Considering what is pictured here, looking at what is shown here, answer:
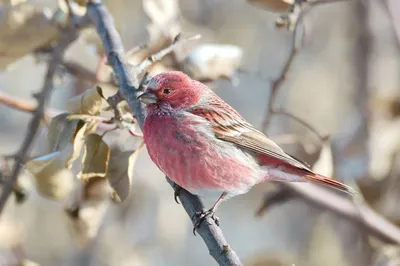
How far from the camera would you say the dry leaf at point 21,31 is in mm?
3885

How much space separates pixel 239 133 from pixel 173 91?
0.44 m

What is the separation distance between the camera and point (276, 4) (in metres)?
3.88

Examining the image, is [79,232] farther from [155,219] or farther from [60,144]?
[155,219]

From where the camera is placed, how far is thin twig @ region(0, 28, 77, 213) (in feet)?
12.2

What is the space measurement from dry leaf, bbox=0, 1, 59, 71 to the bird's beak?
0.73 metres

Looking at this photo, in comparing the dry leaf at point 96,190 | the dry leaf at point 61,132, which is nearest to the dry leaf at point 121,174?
the dry leaf at point 61,132

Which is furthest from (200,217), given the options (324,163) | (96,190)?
(324,163)

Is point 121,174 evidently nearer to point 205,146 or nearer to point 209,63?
point 205,146

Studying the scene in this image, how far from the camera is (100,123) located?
3.45m

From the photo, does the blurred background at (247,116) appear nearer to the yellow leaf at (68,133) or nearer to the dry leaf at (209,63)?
the dry leaf at (209,63)

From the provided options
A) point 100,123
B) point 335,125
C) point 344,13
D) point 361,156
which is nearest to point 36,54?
point 100,123

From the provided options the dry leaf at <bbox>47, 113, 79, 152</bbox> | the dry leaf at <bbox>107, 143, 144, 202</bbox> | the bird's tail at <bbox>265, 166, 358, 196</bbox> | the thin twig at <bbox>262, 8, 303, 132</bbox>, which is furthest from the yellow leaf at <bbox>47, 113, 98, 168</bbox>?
the bird's tail at <bbox>265, 166, 358, 196</bbox>

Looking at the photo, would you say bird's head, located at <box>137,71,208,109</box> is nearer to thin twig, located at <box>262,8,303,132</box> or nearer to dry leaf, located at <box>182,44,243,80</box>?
dry leaf, located at <box>182,44,243,80</box>

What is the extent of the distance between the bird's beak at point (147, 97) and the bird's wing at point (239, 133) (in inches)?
14.0
